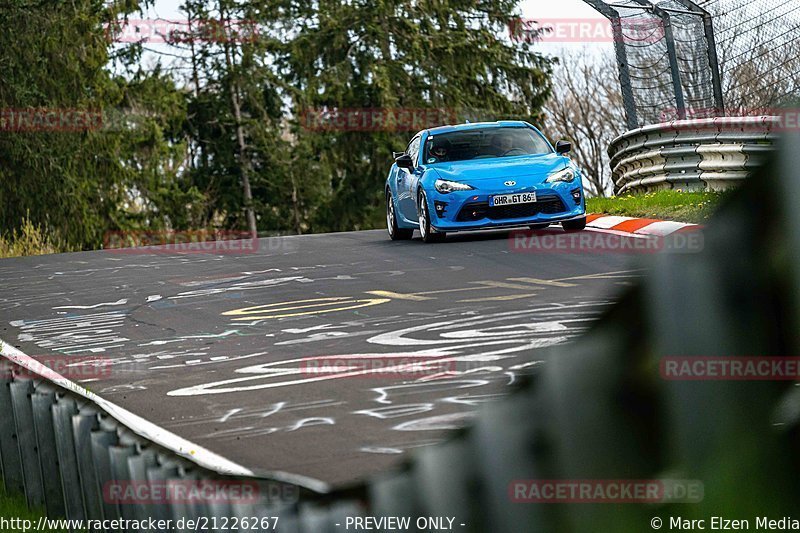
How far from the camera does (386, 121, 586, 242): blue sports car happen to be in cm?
1616

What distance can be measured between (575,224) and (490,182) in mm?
1405

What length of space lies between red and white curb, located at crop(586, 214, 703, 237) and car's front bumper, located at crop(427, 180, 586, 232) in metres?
0.56

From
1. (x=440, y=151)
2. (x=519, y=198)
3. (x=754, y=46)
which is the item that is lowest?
(x=519, y=198)

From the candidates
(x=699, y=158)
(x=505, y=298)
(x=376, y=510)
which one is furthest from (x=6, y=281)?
(x=376, y=510)

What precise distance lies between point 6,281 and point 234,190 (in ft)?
101

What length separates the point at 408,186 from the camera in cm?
1783

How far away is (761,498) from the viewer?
1.27 meters

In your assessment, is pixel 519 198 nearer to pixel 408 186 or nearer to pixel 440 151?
pixel 440 151

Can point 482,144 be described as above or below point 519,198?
above
